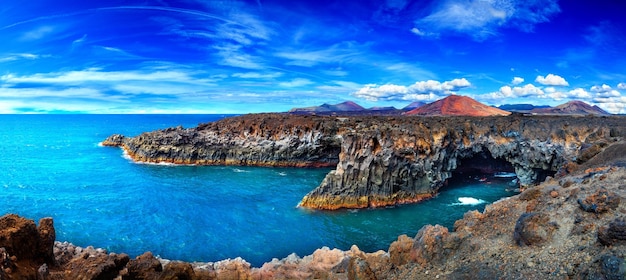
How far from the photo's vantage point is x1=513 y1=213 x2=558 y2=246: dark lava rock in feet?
44.2

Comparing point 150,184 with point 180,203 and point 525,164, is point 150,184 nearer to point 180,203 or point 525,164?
point 180,203

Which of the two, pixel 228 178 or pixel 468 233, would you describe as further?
pixel 228 178

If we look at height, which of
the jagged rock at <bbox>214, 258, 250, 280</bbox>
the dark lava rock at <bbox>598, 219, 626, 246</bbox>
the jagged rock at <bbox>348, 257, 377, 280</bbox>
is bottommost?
the jagged rock at <bbox>214, 258, 250, 280</bbox>

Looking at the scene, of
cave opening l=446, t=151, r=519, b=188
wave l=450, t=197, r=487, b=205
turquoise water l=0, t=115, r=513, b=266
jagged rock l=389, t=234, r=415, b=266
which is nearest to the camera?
jagged rock l=389, t=234, r=415, b=266

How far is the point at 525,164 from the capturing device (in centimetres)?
4975

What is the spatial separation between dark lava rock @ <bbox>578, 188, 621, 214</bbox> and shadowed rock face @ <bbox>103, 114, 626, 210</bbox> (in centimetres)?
2605

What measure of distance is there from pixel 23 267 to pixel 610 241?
61.5 ft

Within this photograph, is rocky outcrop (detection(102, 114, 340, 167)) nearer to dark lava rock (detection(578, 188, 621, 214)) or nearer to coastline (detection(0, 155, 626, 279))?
coastline (detection(0, 155, 626, 279))

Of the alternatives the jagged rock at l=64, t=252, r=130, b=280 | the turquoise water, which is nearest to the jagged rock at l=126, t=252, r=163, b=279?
the jagged rock at l=64, t=252, r=130, b=280

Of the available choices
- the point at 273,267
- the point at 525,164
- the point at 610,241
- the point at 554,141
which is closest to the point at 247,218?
the point at 273,267

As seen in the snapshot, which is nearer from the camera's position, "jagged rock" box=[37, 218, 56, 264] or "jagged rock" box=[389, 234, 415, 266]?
"jagged rock" box=[37, 218, 56, 264]

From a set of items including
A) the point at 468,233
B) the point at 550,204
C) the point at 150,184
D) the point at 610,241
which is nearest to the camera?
the point at 610,241

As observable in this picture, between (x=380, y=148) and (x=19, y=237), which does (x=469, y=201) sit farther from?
(x=19, y=237)

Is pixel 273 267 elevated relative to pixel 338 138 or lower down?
lower down
